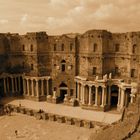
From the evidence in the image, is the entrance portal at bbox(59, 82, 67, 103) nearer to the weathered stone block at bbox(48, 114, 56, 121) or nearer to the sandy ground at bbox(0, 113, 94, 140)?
the weathered stone block at bbox(48, 114, 56, 121)

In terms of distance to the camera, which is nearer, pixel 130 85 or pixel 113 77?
pixel 130 85

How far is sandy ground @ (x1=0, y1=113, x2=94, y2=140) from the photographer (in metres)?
22.8

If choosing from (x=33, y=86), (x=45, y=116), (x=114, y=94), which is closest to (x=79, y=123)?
(x=45, y=116)

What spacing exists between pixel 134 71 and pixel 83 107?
991 centimetres

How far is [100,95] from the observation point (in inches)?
1202

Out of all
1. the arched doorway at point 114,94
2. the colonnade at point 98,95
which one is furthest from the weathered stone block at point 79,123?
the arched doorway at point 114,94

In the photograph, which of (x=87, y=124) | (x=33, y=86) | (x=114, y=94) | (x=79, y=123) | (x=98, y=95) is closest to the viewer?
(x=87, y=124)

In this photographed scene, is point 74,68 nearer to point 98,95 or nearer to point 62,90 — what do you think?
point 62,90

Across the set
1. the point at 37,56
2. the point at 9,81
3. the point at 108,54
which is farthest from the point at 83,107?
the point at 9,81

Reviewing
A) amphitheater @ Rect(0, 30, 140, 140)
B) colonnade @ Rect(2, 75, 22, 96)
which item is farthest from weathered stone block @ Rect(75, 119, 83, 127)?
colonnade @ Rect(2, 75, 22, 96)

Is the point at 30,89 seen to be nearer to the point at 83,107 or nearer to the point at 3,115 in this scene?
the point at 3,115

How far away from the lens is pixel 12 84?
36.8m

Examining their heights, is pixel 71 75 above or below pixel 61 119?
above

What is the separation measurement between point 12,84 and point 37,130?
15038 millimetres
